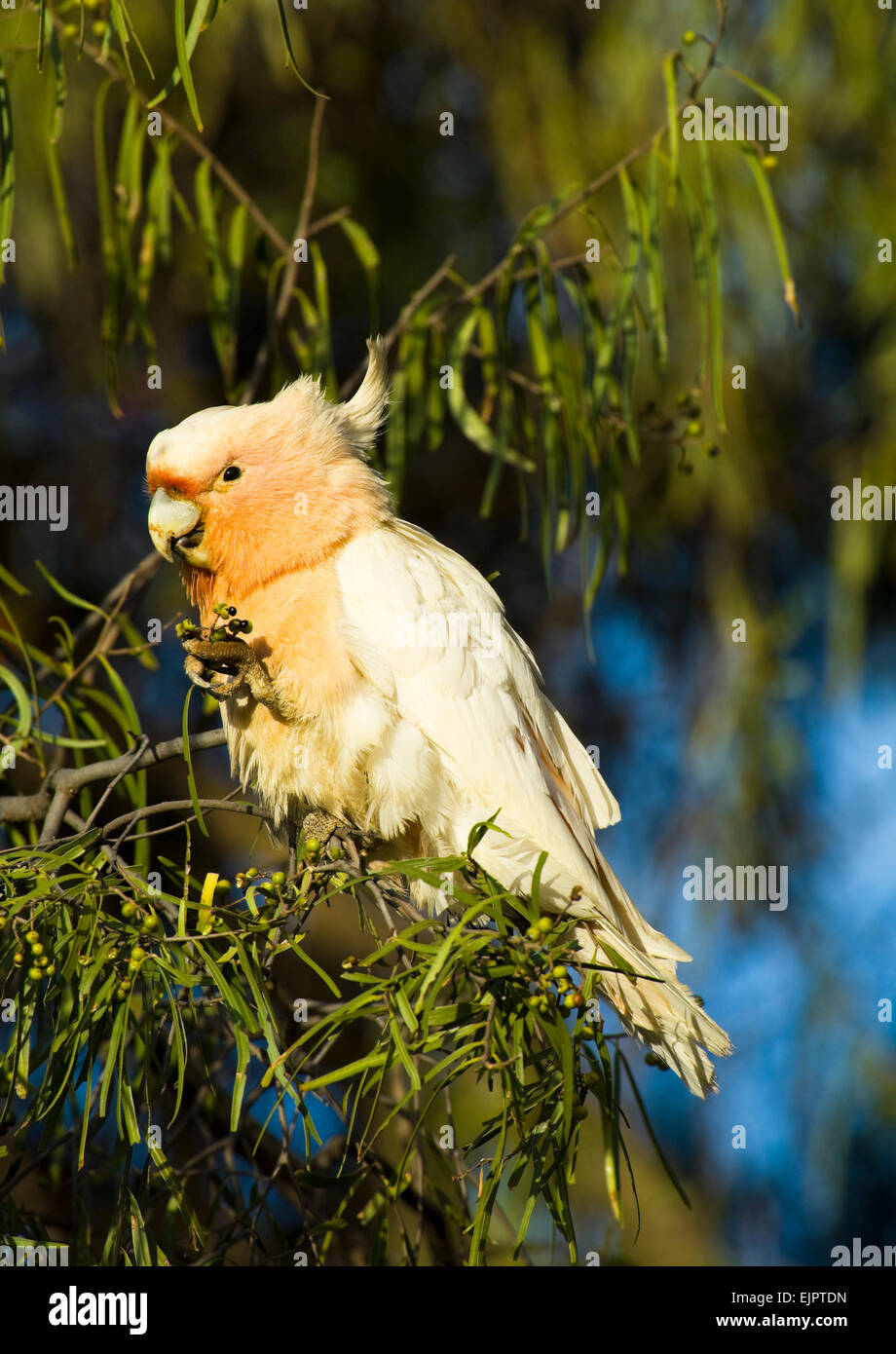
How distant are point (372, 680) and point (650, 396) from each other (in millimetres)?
1316

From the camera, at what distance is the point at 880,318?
2926 millimetres

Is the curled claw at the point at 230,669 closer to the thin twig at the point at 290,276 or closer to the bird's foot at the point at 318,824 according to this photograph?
the bird's foot at the point at 318,824

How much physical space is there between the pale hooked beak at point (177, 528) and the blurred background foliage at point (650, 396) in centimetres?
64

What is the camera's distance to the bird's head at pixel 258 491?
1.90 metres

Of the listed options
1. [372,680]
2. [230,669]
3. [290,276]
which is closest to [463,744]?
[372,680]

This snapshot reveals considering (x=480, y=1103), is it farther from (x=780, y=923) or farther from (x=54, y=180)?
(x=54, y=180)

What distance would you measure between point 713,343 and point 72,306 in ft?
5.97

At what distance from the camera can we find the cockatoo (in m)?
1.75

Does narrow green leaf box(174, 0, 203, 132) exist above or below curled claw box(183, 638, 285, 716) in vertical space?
above

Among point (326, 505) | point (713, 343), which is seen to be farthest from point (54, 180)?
point (713, 343)

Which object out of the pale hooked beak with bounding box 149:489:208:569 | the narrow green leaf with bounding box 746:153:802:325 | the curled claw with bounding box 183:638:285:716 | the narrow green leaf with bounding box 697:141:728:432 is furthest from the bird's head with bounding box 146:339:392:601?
the narrow green leaf with bounding box 746:153:802:325

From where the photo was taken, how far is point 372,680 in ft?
5.88

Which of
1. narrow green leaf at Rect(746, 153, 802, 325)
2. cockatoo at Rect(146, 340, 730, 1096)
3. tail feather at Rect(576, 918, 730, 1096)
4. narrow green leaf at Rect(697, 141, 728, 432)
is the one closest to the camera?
tail feather at Rect(576, 918, 730, 1096)

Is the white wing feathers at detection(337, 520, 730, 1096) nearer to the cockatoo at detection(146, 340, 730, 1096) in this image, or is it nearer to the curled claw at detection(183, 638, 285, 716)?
the cockatoo at detection(146, 340, 730, 1096)
